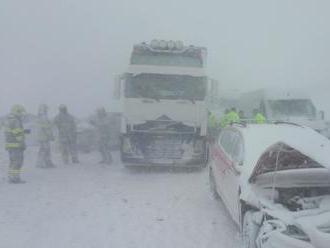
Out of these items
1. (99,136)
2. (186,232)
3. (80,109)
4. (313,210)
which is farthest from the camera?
(80,109)

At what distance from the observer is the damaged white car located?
4.69 m

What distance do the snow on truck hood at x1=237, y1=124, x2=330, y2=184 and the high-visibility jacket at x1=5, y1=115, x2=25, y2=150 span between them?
17.8 feet

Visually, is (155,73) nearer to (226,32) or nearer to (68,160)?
(68,160)

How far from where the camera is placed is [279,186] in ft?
20.0

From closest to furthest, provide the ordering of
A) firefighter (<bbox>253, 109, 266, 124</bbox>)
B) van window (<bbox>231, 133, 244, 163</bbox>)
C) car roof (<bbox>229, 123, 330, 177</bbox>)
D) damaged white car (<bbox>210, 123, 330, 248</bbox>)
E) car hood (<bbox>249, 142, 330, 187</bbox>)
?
damaged white car (<bbox>210, 123, 330, 248</bbox>) → car roof (<bbox>229, 123, 330, 177</bbox>) → car hood (<bbox>249, 142, 330, 187</bbox>) → van window (<bbox>231, 133, 244, 163</bbox>) → firefighter (<bbox>253, 109, 266, 124</bbox>)

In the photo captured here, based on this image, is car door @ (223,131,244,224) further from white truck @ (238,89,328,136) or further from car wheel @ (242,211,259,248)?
white truck @ (238,89,328,136)

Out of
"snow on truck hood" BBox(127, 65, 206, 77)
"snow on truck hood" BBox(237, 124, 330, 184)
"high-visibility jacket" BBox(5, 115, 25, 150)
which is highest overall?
"snow on truck hood" BBox(127, 65, 206, 77)

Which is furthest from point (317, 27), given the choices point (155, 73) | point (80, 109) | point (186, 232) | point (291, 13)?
point (186, 232)

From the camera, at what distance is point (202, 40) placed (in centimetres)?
2644

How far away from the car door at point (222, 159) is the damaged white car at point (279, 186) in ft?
0.22

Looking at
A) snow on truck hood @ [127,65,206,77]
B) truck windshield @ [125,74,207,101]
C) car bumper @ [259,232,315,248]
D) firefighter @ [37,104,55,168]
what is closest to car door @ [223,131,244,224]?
car bumper @ [259,232,315,248]

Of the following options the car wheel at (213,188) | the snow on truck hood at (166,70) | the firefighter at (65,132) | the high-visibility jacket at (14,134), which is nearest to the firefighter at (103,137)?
the firefighter at (65,132)

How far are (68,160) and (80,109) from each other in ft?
25.7

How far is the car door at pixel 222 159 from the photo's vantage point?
756 centimetres
